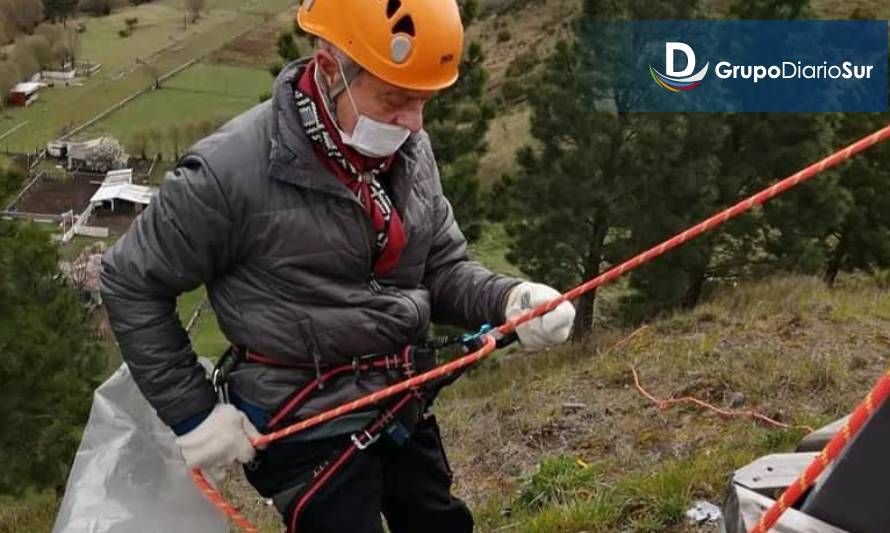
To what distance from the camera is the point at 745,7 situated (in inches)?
628

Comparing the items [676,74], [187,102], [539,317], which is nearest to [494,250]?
[676,74]

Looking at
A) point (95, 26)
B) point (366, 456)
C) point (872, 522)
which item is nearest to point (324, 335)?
point (366, 456)

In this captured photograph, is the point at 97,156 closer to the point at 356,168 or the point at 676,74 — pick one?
the point at 676,74

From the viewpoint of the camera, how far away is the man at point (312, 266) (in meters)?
2.37

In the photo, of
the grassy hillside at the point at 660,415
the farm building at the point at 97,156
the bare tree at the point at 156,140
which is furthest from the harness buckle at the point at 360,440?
the farm building at the point at 97,156

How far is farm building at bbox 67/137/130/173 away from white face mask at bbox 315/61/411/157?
178 feet

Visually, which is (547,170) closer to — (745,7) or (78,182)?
(745,7)

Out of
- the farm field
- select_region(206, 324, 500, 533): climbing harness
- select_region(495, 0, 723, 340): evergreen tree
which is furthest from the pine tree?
the farm field

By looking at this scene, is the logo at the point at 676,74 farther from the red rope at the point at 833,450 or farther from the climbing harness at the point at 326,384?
the red rope at the point at 833,450

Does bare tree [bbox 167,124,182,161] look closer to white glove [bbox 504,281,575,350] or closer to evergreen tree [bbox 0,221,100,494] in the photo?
evergreen tree [bbox 0,221,100,494]

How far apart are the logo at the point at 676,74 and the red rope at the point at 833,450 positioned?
1309cm

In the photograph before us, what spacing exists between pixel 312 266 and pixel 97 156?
54629mm

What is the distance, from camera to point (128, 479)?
110 inches

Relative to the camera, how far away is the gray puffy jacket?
7.72 feet
